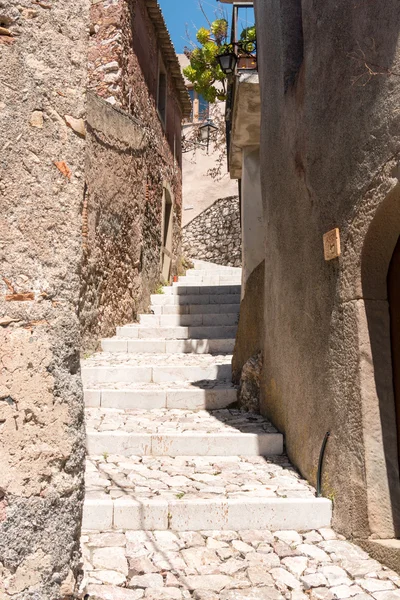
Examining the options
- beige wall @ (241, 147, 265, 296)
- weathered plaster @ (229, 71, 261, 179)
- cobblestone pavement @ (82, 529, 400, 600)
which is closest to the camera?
cobblestone pavement @ (82, 529, 400, 600)

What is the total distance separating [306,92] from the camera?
3.87 m

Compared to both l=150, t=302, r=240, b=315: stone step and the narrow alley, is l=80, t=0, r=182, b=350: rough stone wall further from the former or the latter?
l=150, t=302, r=240, b=315: stone step

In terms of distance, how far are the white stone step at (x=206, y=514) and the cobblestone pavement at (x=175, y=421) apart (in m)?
1.23

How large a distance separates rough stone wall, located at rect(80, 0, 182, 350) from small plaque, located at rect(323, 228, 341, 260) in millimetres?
→ 3760

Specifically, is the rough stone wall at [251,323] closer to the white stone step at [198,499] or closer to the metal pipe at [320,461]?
the white stone step at [198,499]

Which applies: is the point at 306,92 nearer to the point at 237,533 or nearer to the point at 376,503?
the point at 376,503

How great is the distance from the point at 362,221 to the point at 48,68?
183cm

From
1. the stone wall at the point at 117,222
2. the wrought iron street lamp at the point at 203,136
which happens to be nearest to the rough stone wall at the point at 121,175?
the stone wall at the point at 117,222

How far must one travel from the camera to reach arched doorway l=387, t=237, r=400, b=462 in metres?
3.08

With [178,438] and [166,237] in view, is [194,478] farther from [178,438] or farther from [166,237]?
[166,237]

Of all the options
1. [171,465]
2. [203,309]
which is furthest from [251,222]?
[171,465]

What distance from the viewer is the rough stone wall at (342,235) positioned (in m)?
2.94

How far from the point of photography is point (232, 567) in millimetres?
2775

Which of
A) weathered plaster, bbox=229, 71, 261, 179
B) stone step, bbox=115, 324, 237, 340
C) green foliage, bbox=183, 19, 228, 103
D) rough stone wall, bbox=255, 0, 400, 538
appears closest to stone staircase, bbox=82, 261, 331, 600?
stone step, bbox=115, 324, 237, 340
